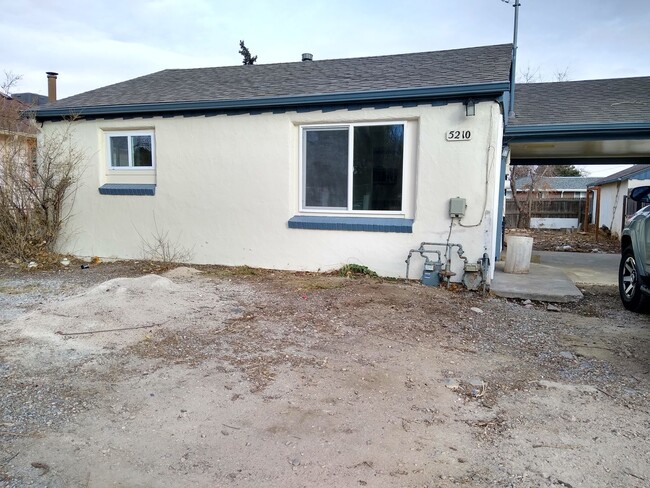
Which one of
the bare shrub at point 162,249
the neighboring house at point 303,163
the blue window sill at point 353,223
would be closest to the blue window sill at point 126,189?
the neighboring house at point 303,163

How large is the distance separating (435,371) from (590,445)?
135 cm

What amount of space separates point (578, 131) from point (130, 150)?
8873 mm

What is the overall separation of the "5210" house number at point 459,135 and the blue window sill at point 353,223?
1.46 m

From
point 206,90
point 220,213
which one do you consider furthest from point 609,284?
point 206,90

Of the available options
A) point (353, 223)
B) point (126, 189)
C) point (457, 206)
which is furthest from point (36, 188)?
point (457, 206)

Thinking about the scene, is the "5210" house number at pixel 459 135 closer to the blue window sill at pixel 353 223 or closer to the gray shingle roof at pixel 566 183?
the blue window sill at pixel 353 223

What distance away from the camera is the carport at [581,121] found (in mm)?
8484

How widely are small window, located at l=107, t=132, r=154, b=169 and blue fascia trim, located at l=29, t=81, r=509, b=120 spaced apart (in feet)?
1.78

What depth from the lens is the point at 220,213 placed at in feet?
28.4

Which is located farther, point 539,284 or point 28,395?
point 539,284

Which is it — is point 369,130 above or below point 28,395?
above

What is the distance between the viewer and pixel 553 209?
25.1 m

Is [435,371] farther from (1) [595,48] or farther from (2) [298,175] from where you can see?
(1) [595,48]

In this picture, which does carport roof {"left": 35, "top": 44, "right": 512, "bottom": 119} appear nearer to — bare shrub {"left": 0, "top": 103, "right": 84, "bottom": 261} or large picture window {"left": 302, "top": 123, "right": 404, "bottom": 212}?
large picture window {"left": 302, "top": 123, "right": 404, "bottom": 212}
